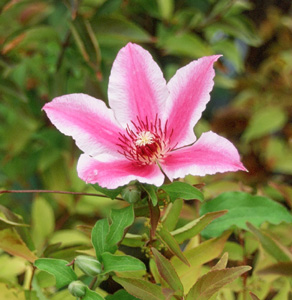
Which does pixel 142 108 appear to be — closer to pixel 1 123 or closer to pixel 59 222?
pixel 59 222

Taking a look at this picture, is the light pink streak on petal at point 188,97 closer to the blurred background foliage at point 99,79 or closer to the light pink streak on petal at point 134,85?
the light pink streak on petal at point 134,85

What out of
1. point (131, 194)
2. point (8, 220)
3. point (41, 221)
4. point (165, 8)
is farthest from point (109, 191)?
point (165, 8)

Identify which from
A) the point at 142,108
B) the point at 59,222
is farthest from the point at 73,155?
the point at 142,108

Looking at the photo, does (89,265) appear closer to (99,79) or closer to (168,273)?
(168,273)

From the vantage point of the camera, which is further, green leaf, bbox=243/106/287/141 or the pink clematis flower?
green leaf, bbox=243/106/287/141

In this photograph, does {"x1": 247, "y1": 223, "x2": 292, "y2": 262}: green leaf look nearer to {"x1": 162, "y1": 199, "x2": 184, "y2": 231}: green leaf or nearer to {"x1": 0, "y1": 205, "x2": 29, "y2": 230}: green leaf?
{"x1": 162, "y1": 199, "x2": 184, "y2": 231}: green leaf

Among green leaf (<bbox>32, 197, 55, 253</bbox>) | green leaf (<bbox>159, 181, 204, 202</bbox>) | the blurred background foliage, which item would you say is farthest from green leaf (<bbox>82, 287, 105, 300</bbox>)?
green leaf (<bbox>32, 197, 55, 253</bbox>)

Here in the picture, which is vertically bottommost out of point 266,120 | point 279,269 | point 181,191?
point 266,120

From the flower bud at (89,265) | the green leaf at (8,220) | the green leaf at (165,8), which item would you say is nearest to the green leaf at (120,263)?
the flower bud at (89,265)
